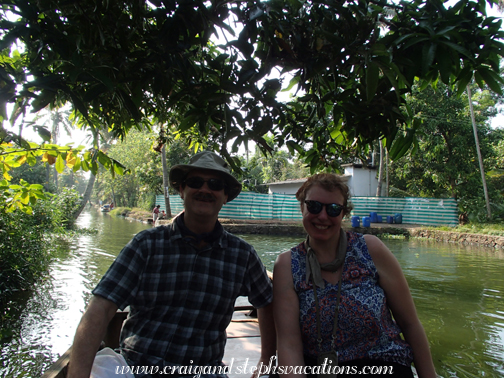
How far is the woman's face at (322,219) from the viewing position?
2.24 m

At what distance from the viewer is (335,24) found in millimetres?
1829

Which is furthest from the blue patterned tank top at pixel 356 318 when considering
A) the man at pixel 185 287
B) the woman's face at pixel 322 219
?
the man at pixel 185 287

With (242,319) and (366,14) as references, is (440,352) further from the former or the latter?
(366,14)

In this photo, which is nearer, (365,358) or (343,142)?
(365,358)

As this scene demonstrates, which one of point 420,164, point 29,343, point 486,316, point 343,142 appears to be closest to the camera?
point 343,142

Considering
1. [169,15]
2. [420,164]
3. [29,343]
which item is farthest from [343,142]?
[420,164]

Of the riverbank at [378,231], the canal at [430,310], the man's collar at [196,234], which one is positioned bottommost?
the canal at [430,310]

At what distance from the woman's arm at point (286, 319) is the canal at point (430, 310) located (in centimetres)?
361

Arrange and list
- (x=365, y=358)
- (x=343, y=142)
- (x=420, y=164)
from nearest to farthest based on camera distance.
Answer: (x=365, y=358)
(x=343, y=142)
(x=420, y=164)

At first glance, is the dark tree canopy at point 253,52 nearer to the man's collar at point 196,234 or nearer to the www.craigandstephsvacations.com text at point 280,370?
the man's collar at point 196,234

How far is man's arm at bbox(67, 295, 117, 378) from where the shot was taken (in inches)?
69.9

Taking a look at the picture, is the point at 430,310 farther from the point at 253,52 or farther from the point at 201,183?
the point at 253,52

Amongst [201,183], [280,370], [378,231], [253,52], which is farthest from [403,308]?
[378,231]

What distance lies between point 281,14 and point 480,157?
67.7 ft
